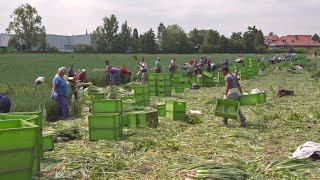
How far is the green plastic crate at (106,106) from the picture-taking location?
9.98 metres

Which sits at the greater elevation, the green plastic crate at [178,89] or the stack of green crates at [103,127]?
the stack of green crates at [103,127]

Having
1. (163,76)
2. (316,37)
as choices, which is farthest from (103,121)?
(316,37)

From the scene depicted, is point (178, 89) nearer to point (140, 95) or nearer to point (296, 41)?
point (140, 95)

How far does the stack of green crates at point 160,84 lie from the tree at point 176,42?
75944mm

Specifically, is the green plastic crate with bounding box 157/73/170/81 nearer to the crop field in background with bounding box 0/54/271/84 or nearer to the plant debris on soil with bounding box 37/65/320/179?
the crop field in background with bounding box 0/54/271/84

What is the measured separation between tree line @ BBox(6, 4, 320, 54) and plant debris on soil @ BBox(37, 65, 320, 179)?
81.3 meters

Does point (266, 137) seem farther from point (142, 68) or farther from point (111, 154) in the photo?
point (142, 68)

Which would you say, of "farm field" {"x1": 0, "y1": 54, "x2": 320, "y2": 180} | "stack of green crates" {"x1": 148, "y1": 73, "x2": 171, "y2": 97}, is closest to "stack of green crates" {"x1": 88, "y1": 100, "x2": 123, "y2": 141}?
"farm field" {"x1": 0, "y1": 54, "x2": 320, "y2": 180}

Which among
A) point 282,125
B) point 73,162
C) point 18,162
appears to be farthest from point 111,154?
point 282,125

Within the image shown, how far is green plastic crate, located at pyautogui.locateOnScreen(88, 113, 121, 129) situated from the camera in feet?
29.8

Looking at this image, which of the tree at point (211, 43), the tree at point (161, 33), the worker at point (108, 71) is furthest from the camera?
the tree at point (161, 33)

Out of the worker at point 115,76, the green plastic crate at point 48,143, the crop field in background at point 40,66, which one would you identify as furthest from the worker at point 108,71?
the green plastic crate at point 48,143

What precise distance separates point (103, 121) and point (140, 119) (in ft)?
5.79

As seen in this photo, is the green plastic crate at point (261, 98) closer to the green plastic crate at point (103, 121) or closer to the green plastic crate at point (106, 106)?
the green plastic crate at point (106, 106)
